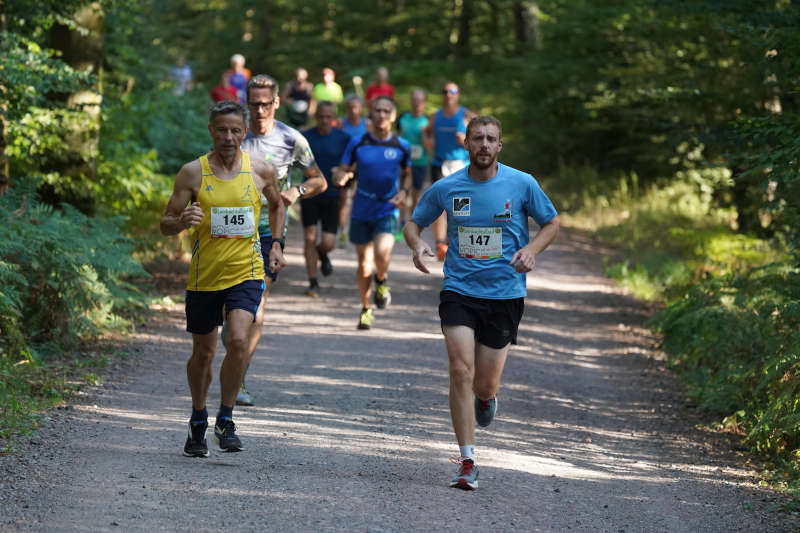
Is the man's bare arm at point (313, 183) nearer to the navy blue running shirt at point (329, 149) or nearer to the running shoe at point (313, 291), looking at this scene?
the navy blue running shirt at point (329, 149)

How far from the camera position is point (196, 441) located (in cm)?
652

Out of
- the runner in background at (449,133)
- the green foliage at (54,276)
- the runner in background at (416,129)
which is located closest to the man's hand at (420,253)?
the green foliage at (54,276)

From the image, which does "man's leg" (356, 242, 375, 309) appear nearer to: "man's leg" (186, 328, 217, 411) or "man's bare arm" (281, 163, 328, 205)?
"man's bare arm" (281, 163, 328, 205)

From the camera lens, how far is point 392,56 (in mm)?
42719

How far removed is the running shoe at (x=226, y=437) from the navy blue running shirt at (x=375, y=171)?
503cm

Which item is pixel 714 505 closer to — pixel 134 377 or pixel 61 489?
pixel 61 489

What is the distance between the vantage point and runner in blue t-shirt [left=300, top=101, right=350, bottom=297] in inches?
494

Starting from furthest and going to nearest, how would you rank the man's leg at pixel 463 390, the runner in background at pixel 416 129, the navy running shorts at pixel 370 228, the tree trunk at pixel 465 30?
the tree trunk at pixel 465 30, the runner in background at pixel 416 129, the navy running shorts at pixel 370 228, the man's leg at pixel 463 390

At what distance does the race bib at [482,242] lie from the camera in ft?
21.1

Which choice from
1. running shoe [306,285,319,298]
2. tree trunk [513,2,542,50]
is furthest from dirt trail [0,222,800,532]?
tree trunk [513,2,542,50]

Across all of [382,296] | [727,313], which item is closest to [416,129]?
[382,296]

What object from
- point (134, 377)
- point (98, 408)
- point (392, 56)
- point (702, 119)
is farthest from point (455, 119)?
point (392, 56)

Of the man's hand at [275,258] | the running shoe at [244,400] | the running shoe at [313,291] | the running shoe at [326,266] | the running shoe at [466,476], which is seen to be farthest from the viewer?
the running shoe at [326,266]

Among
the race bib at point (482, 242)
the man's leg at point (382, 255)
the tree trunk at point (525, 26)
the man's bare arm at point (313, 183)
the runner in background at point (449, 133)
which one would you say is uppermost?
the tree trunk at point (525, 26)
